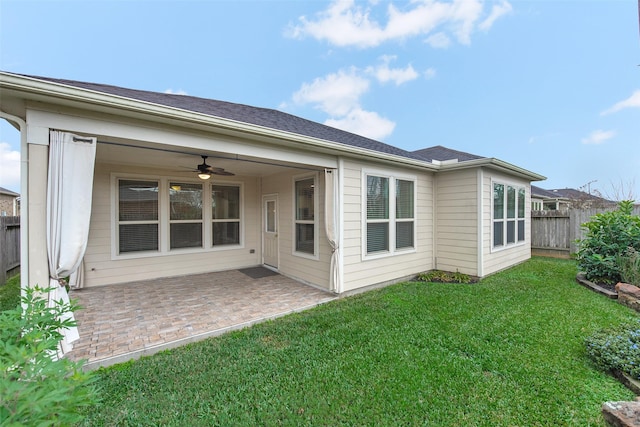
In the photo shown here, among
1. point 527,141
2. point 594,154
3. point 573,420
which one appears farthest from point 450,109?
point 573,420

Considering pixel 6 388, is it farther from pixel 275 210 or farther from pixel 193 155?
pixel 275 210

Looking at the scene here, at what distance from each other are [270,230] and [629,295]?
7.35 meters

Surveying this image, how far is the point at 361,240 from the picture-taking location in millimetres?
5469

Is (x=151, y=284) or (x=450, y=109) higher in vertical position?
(x=450, y=109)

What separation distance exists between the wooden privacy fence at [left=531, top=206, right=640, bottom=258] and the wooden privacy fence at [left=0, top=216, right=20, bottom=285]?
1529 centimetres

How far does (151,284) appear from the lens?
18.8ft

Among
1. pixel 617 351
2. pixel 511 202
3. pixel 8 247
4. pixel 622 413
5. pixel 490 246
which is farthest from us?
pixel 511 202

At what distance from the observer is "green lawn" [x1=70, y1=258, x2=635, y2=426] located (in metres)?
2.17

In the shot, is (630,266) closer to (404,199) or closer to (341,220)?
(404,199)

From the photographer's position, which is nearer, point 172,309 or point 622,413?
point 622,413

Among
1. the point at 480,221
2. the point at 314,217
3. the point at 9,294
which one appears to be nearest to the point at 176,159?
the point at 314,217

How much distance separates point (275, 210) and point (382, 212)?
2760 mm

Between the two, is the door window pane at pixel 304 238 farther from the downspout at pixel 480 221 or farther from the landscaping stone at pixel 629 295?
the landscaping stone at pixel 629 295

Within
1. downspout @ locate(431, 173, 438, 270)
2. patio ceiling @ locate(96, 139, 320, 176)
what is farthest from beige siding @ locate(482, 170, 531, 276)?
patio ceiling @ locate(96, 139, 320, 176)
